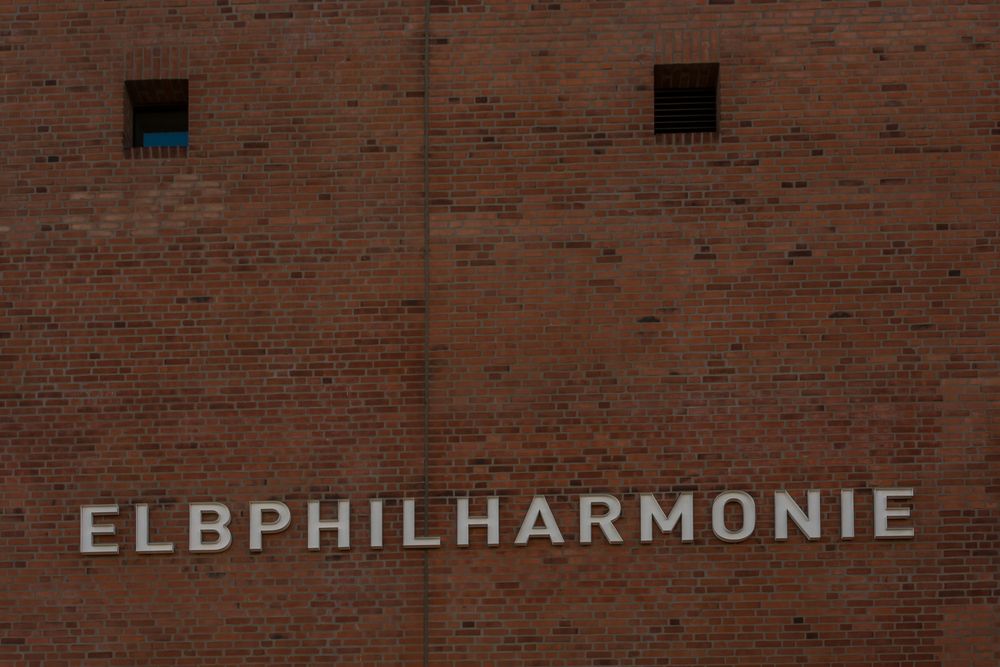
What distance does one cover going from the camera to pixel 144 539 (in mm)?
13336

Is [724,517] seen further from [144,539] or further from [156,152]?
[156,152]

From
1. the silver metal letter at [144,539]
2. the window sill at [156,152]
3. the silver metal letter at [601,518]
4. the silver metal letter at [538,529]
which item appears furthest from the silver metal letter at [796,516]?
the window sill at [156,152]

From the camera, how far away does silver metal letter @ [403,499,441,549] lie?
43.3 feet

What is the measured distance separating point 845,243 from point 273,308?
5048mm

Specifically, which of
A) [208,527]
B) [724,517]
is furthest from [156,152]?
[724,517]

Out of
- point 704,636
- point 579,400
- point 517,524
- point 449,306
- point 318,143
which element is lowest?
point 704,636

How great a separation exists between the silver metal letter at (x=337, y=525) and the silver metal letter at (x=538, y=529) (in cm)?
145

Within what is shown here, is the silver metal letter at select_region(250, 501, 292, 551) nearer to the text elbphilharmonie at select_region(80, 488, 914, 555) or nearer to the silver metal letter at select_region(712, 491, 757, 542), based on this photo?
the text elbphilharmonie at select_region(80, 488, 914, 555)

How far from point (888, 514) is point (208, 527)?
19.1 feet

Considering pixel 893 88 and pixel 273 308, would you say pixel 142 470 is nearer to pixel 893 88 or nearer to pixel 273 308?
pixel 273 308

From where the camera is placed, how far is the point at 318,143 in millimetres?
13836

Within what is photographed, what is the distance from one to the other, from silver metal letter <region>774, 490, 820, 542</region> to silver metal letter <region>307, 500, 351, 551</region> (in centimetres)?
365

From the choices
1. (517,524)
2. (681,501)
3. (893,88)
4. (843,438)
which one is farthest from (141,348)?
(893,88)

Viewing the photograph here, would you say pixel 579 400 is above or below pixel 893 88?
below
